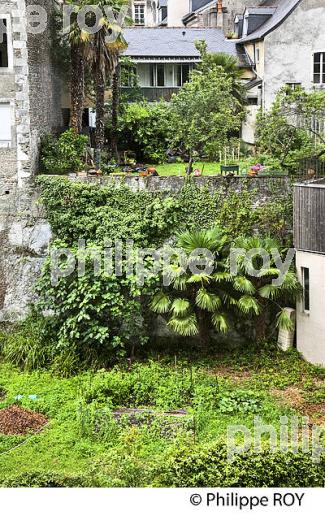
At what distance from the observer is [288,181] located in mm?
22188

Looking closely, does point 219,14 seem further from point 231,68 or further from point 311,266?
point 311,266

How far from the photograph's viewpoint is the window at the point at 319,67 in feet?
102

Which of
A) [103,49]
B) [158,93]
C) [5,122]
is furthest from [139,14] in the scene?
[5,122]

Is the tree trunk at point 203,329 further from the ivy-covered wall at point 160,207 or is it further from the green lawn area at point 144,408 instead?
the ivy-covered wall at point 160,207

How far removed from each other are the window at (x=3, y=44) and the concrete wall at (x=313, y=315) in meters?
10.5

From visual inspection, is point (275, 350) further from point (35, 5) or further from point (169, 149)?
point (35, 5)

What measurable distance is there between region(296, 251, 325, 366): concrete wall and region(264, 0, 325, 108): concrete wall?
12.4 meters

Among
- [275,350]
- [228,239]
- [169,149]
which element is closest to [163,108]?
[169,149]

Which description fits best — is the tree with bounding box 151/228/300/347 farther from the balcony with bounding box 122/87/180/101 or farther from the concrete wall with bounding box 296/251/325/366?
the balcony with bounding box 122/87/180/101

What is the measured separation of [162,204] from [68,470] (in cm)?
882

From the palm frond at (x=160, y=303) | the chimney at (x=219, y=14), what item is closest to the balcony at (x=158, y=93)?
the chimney at (x=219, y=14)

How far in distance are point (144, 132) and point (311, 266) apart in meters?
10.7

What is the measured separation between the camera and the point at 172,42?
32938 millimetres

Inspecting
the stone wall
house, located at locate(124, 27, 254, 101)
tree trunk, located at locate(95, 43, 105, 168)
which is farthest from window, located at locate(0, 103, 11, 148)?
house, located at locate(124, 27, 254, 101)
